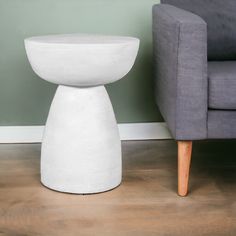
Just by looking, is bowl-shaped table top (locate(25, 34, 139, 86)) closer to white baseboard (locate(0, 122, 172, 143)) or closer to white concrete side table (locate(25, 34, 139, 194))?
white concrete side table (locate(25, 34, 139, 194))

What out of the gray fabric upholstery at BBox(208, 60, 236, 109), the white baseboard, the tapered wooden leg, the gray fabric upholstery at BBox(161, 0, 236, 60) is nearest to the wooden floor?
the tapered wooden leg

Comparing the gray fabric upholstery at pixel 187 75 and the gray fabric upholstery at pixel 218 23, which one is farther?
the gray fabric upholstery at pixel 218 23

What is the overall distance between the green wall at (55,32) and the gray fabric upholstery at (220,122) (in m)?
0.80

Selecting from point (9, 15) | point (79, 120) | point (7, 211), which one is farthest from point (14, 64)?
point (7, 211)

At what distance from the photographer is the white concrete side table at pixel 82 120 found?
1.57 metres

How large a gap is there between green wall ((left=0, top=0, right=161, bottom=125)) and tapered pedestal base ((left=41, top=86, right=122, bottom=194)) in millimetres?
626

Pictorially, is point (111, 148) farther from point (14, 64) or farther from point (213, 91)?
point (14, 64)

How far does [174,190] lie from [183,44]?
542mm

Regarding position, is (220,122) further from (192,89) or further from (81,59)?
(81,59)

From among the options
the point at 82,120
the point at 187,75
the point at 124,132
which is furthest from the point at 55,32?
the point at 187,75

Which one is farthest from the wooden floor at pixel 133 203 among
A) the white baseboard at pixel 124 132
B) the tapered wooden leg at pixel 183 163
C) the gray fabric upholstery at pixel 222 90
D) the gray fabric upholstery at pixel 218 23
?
the gray fabric upholstery at pixel 218 23

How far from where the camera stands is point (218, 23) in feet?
6.82

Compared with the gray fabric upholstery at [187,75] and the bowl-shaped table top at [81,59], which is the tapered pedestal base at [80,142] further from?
the gray fabric upholstery at [187,75]

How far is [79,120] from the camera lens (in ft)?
5.41
